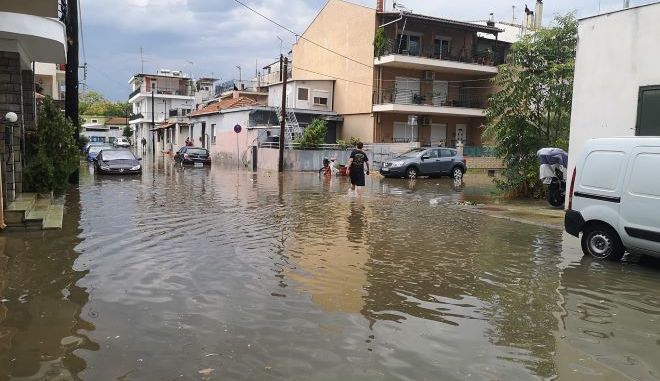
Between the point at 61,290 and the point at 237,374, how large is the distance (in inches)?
121

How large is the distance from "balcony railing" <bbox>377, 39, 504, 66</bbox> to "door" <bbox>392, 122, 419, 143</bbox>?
473 cm

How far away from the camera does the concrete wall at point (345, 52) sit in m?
37.3

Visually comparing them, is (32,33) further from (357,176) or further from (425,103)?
(425,103)

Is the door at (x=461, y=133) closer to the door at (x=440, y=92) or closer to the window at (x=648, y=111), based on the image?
the door at (x=440, y=92)

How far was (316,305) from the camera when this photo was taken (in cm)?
586

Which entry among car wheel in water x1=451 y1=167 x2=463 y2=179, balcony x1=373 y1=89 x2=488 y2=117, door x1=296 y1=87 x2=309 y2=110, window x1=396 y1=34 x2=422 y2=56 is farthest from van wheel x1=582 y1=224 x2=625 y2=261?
door x1=296 y1=87 x2=309 y2=110

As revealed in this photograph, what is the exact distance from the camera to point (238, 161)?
Answer: 130 ft

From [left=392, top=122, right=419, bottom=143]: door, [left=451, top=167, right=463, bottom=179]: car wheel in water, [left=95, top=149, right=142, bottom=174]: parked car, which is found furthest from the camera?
[left=392, top=122, right=419, bottom=143]: door

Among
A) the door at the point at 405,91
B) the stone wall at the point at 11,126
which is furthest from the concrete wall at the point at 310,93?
the stone wall at the point at 11,126

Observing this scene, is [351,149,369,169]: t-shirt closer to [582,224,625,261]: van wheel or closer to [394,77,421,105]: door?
[582,224,625,261]: van wheel

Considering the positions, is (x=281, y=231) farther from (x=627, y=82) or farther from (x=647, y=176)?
(x=627, y=82)

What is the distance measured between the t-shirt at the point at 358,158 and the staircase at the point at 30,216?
8.28 metres

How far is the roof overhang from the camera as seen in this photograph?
1032 cm

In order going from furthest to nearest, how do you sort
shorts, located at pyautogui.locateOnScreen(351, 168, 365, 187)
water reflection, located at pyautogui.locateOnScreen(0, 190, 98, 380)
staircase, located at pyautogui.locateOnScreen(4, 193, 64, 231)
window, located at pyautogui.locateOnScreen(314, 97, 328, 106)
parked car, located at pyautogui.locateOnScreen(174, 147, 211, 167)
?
window, located at pyautogui.locateOnScreen(314, 97, 328, 106), parked car, located at pyautogui.locateOnScreen(174, 147, 211, 167), shorts, located at pyautogui.locateOnScreen(351, 168, 365, 187), staircase, located at pyautogui.locateOnScreen(4, 193, 64, 231), water reflection, located at pyautogui.locateOnScreen(0, 190, 98, 380)
